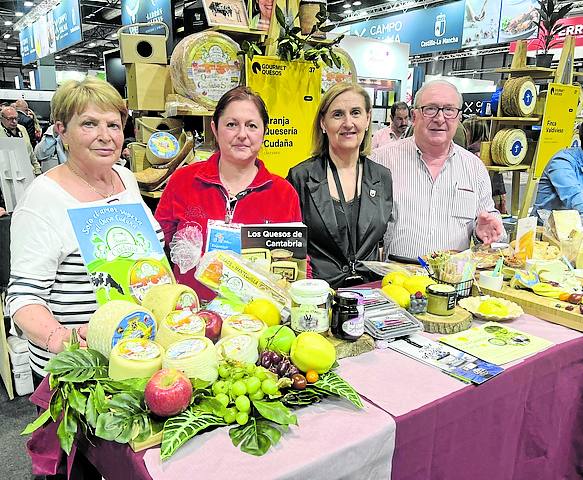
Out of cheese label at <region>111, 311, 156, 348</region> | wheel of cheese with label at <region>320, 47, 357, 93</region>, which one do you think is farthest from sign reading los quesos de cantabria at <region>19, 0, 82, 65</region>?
cheese label at <region>111, 311, 156, 348</region>

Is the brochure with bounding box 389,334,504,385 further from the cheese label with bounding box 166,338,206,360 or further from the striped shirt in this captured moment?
the striped shirt

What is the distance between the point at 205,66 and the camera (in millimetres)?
3348

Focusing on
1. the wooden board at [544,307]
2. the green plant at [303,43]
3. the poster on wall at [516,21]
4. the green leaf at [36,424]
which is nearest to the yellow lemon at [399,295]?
the wooden board at [544,307]

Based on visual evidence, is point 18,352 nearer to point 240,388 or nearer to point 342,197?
point 342,197

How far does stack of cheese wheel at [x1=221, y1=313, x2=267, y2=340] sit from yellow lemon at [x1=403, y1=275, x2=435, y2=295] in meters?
0.71

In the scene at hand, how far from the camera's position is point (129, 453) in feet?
3.57

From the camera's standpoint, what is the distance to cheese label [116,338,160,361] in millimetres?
1209

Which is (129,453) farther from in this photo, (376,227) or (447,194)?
(447,194)

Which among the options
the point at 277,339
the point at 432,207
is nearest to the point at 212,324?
the point at 277,339

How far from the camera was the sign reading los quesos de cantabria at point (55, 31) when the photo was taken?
28.8 feet

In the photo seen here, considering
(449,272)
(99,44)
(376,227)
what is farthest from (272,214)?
(99,44)

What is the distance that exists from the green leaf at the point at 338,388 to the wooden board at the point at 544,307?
1029 millimetres

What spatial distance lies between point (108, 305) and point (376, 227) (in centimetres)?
151

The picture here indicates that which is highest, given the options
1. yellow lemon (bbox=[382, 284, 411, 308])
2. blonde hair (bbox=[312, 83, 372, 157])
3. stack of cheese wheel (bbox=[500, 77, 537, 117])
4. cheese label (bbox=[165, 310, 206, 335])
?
stack of cheese wheel (bbox=[500, 77, 537, 117])
